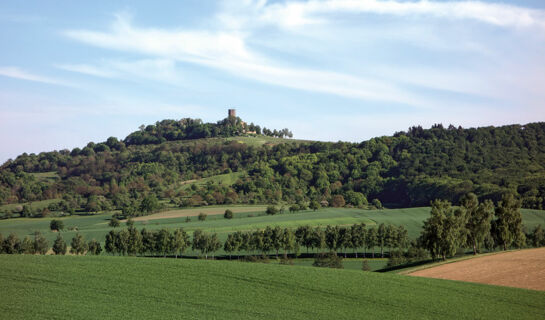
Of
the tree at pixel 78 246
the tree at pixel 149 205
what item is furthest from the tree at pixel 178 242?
the tree at pixel 149 205

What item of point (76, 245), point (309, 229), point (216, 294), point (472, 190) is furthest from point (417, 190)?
point (216, 294)

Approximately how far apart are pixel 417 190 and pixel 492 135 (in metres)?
49.9

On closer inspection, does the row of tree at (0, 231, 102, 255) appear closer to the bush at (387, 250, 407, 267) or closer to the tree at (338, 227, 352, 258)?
the tree at (338, 227, 352, 258)

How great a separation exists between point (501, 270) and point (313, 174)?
131 m

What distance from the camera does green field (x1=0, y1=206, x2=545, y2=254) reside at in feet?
309

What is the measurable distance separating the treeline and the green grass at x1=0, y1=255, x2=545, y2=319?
17.4 metres

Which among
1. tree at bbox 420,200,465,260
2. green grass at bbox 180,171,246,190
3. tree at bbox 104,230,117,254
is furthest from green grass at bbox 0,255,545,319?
green grass at bbox 180,171,246,190

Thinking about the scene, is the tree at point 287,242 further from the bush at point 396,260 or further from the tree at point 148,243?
the tree at point 148,243

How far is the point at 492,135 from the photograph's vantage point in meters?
175

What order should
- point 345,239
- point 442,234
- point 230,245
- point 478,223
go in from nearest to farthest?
1. point 442,234
2. point 478,223
3. point 230,245
4. point 345,239

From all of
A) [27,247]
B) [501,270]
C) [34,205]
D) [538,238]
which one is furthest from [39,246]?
[538,238]

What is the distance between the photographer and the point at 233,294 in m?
35.1

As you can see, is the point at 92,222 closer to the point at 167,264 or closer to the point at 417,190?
the point at 167,264

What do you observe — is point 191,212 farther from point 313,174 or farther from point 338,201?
point 313,174
